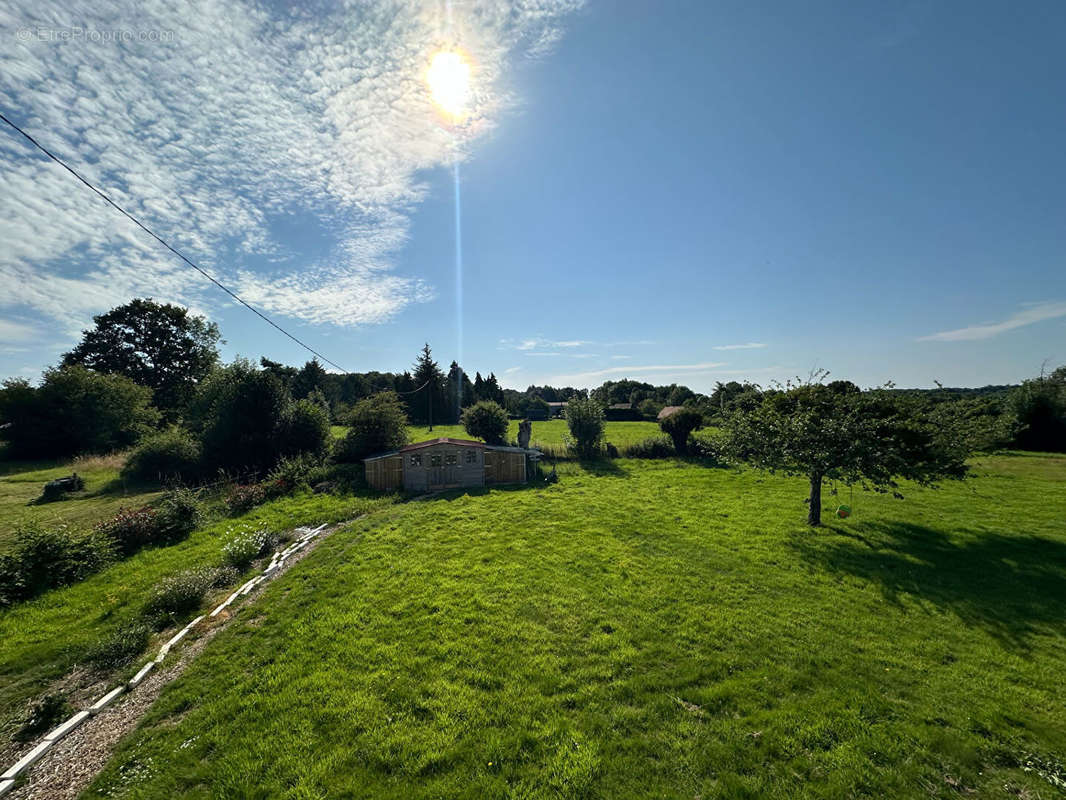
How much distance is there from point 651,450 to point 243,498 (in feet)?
88.1

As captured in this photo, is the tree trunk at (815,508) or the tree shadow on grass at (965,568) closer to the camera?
the tree shadow on grass at (965,568)

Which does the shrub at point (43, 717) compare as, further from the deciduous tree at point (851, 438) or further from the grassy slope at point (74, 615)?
the deciduous tree at point (851, 438)

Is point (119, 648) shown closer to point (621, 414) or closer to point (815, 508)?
point (815, 508)

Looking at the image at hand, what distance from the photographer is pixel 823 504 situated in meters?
18.0

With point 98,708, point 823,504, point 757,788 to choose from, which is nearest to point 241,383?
point 98,708

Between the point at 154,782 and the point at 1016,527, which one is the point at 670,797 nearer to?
the point at 154,782

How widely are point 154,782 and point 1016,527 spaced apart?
2579 cm

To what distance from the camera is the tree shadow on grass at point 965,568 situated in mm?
8609

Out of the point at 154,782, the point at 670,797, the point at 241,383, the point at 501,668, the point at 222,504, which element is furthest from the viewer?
the point at 241,383

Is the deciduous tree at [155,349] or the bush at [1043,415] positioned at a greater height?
the deciduous tree at [155,349]

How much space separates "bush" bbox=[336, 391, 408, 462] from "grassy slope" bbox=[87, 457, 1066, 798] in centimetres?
1269

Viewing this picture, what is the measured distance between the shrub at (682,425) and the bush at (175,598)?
29328 mm

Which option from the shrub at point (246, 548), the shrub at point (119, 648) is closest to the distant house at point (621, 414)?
the shrub at point (246, 548)

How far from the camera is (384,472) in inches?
860
